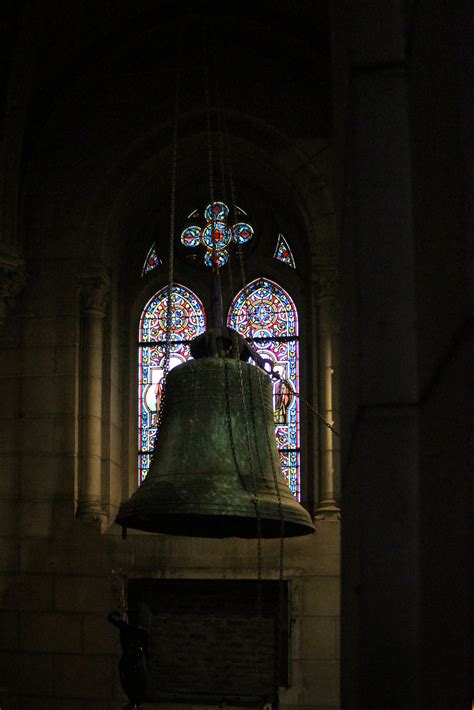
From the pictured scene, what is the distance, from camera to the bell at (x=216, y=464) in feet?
16.5

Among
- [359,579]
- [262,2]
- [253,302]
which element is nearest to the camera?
[359,579]

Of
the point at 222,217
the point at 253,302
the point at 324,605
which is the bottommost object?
the point at 324,605

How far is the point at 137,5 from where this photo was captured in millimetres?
11109

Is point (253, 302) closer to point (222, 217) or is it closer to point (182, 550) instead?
point (222, 217)

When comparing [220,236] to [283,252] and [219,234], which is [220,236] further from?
[283,252]

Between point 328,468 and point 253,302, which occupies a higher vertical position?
point 253,302

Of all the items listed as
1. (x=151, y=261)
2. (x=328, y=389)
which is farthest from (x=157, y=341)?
(x=328, y=389)

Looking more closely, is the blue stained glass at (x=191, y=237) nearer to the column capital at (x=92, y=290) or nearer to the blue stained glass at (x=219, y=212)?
the blue stained glass at (x=219, y=212)

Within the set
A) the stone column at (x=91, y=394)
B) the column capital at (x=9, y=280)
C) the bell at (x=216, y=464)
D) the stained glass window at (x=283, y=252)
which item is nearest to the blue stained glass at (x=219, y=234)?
the stained glass window at (x=283, y=252)

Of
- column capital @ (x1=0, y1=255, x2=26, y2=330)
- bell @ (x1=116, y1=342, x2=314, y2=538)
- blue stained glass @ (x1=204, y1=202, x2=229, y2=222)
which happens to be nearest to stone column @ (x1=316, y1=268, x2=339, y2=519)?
blue stained glass @ (x1=204, y1=202, x2=229, y2=222)

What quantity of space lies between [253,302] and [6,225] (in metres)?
2.57

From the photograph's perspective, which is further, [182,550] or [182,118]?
[182,118]

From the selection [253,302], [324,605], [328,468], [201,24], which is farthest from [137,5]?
[324,605]

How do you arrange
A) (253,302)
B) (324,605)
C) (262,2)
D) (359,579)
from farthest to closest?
(253,302) → (262,2) → (324,605) → (359,579)
